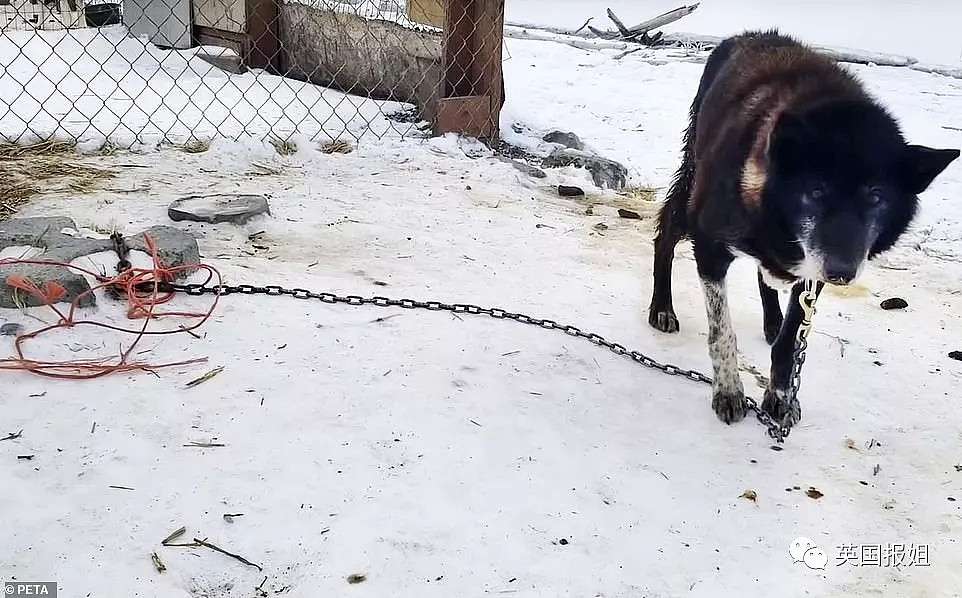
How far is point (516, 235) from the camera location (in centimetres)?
401

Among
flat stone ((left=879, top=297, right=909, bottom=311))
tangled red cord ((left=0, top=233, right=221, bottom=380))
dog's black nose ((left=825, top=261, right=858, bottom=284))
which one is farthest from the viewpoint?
flat stone ((left=879, top=297, right=909, bottom=311))

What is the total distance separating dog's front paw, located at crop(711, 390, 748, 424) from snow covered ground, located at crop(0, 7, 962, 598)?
0.04m

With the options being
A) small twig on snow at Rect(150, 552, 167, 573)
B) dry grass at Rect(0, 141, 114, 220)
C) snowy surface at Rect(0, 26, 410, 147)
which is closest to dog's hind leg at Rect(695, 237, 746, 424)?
small twig on snow at Rect(150, 552, 167, 573)

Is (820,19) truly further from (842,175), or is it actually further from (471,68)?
(842,175)

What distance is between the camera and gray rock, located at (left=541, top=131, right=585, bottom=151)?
5914 millimetres

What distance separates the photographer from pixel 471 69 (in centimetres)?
549

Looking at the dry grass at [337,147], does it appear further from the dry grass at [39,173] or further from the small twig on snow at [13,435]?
the small twig on snow at [13,435]

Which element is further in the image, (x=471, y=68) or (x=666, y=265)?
(x=471, y=68)

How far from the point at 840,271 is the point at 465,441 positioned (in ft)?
3.42

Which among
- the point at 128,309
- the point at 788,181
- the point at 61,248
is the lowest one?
the point at 128,309

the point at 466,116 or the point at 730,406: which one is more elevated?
the point at 466,116

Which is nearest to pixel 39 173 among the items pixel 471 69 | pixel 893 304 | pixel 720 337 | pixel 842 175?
pixel 471 69

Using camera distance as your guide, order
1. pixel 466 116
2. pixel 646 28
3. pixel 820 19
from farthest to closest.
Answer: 1. pixel 820 19
2. pixel 646 28
3. pixel 466 116

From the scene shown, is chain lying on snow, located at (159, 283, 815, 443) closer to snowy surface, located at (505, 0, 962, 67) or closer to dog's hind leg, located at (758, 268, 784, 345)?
dog's hind leg, located at (758, 268, 784, 345)
